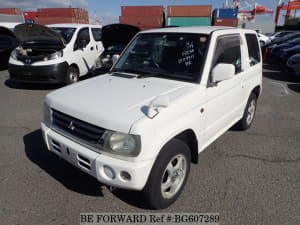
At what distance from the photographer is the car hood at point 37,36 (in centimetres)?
611

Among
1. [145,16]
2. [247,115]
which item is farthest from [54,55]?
[145,16]

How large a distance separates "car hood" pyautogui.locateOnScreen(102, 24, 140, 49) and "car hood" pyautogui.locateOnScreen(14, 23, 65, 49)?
137 centimetres

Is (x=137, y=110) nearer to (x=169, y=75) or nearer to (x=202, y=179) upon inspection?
(x=169, y=75)

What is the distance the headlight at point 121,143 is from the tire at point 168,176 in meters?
0.29

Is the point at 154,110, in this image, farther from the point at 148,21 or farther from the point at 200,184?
the point at 148,21

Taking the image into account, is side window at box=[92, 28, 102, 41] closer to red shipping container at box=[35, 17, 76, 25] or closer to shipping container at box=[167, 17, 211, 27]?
shipping container at box=[167, 17, 211, 27]

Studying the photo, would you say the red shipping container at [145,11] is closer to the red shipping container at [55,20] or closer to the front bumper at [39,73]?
the red shipping container at [55,20]

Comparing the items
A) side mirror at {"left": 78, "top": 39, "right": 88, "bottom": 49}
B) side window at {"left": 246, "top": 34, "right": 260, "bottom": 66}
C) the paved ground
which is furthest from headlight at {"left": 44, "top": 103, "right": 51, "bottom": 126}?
side mirror at {"left": 78, "top": 39, "right": 88, "bottom": 49}

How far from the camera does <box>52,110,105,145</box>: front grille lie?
2.14 metres

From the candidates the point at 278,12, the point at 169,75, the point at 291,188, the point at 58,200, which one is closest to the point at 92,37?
the point at 169,75

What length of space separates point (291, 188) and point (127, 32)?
6091 millimetres

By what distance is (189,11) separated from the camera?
2411cm

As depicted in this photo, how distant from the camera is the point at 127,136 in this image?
197cm

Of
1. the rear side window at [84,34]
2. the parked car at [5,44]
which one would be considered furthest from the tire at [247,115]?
the parked car at [5,44]
